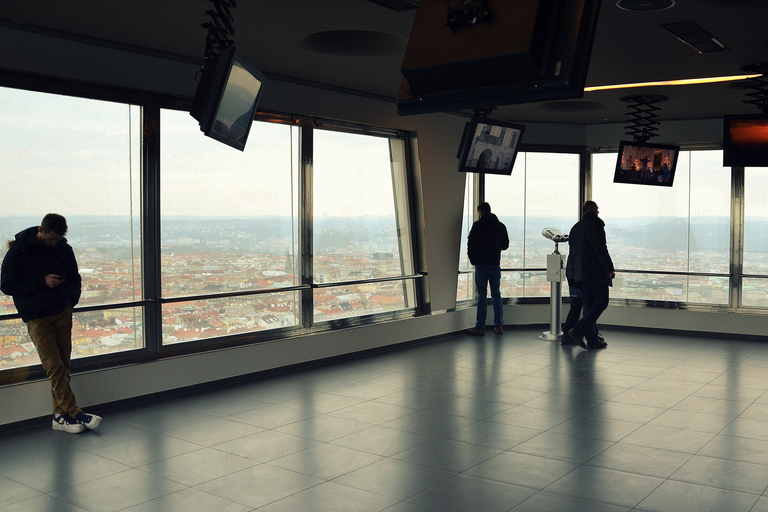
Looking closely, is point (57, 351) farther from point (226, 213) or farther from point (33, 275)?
point (226, 213)

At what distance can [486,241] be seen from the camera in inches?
334

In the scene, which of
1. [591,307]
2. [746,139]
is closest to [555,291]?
[591,307]

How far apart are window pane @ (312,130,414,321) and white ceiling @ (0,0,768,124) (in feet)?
2.62

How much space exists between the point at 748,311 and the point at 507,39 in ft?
25.7

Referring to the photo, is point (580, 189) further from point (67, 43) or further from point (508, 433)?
point (67, 43)

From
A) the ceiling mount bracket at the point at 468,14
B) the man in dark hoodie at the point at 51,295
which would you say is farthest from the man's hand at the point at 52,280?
the ceiling mount bracket at the point at 468,14

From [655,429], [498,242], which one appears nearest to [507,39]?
[655,429]

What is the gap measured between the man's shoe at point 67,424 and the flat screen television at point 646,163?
20.7 feet

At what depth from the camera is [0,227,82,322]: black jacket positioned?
4.45m

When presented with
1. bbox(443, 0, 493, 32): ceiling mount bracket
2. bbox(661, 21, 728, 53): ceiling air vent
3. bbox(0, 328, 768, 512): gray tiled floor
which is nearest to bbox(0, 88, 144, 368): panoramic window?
bbox(0, 328, 768, 512): gray tiled floor

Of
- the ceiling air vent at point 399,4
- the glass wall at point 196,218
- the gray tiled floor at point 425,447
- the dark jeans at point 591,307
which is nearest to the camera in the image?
the gray tiled floor at point 425,447

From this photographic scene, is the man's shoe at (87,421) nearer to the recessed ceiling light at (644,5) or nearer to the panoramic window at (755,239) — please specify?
the recessed ceiling light at (644,5)

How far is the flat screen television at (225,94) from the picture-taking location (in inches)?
144

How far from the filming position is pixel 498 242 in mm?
8555
